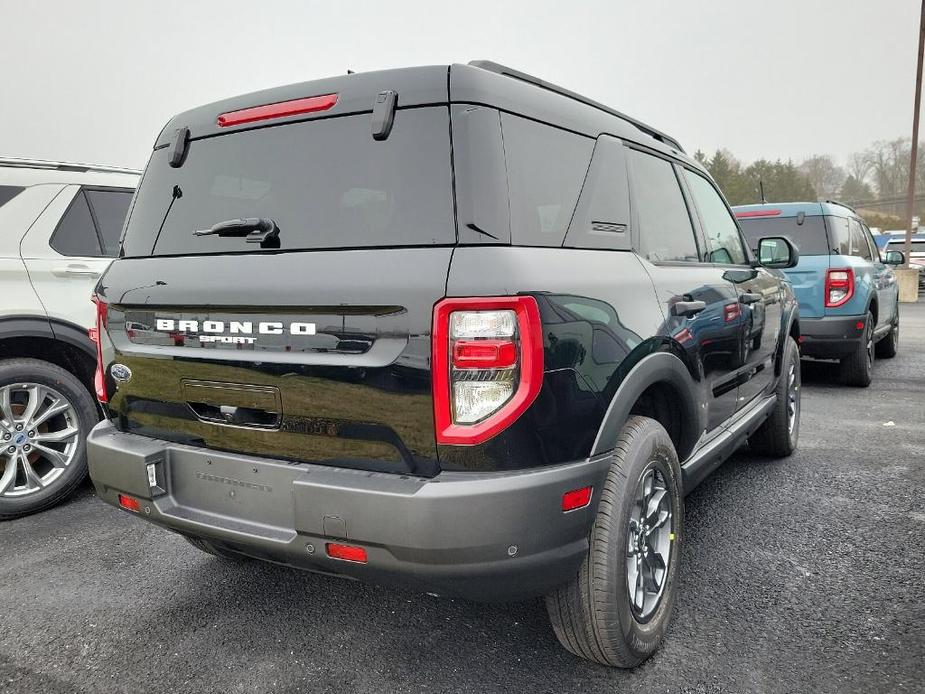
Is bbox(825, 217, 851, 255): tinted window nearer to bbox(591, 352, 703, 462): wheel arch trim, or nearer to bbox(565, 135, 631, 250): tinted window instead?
bbox(591, 352, 703, 462): wheel arch trim

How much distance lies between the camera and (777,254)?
4.23 meters

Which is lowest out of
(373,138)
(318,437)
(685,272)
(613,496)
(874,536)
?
(874,536)

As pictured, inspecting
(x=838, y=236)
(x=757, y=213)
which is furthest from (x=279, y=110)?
(x=838, y=236)

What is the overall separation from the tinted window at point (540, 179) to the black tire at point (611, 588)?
0.72 m

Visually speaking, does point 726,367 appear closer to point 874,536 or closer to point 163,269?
point 874,536

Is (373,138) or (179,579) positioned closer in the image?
(373,138)

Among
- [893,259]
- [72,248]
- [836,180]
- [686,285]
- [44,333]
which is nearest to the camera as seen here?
[686,285]

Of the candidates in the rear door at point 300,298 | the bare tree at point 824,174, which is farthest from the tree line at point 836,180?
the rear door at point 300,298

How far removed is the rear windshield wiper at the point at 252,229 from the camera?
84.5 inches

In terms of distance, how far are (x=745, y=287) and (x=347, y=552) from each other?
2575 millimetres

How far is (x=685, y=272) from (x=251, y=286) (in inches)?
68.6

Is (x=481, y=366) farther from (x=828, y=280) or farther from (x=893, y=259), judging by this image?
(x=893, y=259)

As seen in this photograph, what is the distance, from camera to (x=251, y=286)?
206 cm

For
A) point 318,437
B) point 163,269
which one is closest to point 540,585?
point 318,437
